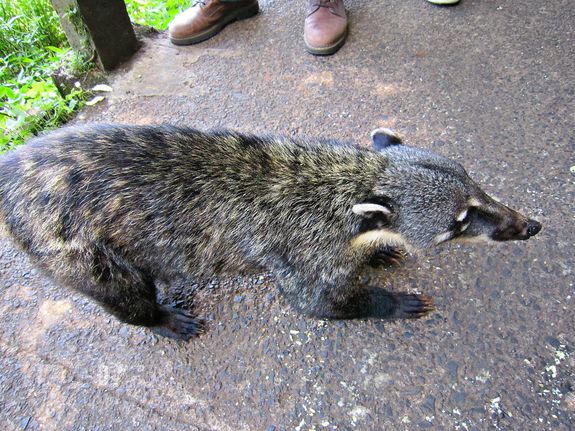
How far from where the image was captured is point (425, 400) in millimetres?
2324

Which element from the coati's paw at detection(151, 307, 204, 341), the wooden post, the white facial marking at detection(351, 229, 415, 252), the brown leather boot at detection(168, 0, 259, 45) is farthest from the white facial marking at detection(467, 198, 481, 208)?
the wooden post

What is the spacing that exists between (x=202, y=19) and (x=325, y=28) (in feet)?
4.25

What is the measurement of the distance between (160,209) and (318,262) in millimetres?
857

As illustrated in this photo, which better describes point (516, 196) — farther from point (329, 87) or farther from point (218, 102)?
point (218, 102)

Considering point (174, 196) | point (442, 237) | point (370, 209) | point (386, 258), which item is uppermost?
point (174, 196)

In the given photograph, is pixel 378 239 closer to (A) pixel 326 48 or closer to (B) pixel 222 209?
(B) pixel 222 209

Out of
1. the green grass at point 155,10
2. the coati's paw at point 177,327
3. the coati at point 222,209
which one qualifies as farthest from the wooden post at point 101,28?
the coati's paw at point 177,327

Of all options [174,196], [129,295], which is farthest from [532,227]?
[129,295]

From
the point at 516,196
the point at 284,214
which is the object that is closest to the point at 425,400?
the point at 284,214

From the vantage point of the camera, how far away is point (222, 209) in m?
2.36

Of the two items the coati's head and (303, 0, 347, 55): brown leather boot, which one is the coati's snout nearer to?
the coati's head

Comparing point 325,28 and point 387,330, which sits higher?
point 325,28

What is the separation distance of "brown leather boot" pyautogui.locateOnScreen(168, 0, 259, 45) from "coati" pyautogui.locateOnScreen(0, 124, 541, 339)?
254cm

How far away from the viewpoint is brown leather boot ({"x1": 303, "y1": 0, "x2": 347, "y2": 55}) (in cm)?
434
